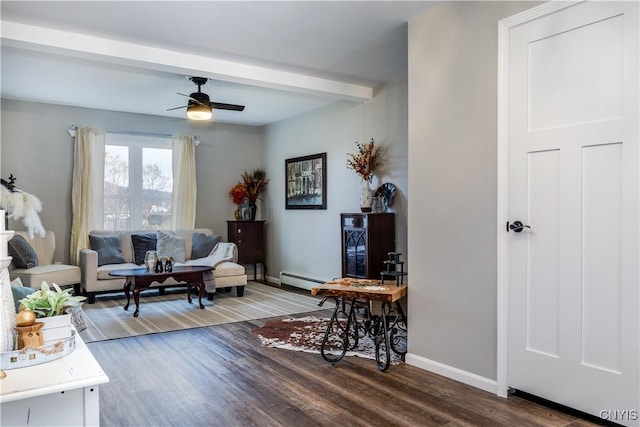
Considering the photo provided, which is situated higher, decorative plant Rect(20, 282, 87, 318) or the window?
the window

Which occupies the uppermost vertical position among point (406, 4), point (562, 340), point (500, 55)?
point (406, 4)

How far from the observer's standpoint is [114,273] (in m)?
5.12

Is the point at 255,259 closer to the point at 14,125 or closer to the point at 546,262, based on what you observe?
the point at 14,125

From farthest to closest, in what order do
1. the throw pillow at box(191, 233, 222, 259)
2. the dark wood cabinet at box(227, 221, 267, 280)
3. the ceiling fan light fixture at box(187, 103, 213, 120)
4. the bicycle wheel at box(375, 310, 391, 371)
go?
the dark wood cabinet at box(227, 221, 267, 280)
the throw pillow at box(191, 233, 222, 259)
the ceiling fan light fixture at box(187, 103, 213, 120)
the bicycle wheel at box(375, 310, 391, 371)

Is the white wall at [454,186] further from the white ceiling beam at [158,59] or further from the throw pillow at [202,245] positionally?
the throw pillow at [202,245]

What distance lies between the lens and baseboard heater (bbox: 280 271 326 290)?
21.5 ft

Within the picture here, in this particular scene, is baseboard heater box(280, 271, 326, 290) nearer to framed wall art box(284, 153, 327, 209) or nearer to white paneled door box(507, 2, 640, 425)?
framed wall art box(284, 153, 327, 209)

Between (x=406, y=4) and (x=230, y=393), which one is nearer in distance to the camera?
(x=230, y=393)

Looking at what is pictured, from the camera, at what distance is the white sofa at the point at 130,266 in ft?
18.4

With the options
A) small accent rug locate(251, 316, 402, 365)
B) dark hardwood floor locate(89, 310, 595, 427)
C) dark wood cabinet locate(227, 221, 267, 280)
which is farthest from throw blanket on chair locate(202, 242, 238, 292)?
dark hardwood floor locate(89, 310, 595, 427)

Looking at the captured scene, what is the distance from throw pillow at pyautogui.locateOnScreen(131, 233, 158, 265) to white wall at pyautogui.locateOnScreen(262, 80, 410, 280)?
6.55ft

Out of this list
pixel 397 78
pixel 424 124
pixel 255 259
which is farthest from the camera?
pixel 255 259

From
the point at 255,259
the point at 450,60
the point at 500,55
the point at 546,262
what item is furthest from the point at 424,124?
the point at 255,259

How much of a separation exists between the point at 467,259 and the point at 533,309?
20.3 inches
